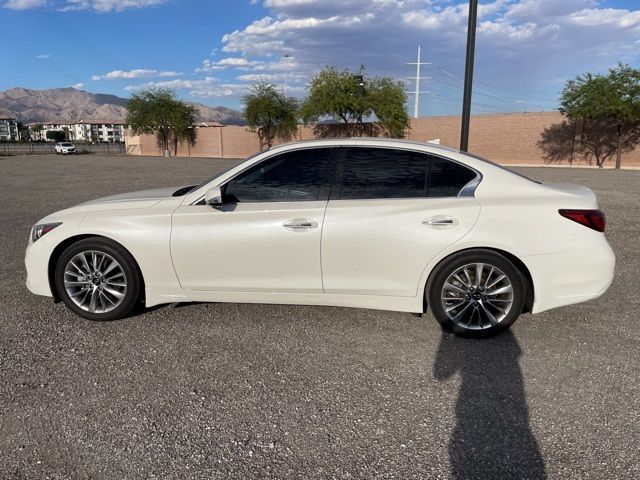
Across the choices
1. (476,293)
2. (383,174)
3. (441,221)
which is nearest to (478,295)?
(476,293)

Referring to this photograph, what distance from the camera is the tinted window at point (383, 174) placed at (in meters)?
4.05

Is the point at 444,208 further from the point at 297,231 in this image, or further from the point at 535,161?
the point at 535,161

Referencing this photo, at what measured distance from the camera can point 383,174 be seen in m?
4.11

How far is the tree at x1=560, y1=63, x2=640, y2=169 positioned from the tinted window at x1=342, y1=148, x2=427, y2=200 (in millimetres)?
34063

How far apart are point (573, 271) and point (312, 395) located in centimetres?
230

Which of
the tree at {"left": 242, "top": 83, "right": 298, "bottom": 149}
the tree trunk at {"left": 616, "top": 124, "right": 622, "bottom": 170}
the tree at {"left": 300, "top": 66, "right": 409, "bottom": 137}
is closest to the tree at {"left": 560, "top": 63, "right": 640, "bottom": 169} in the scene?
the tree trunk at {"left": 616, "top": 124, "right": 622, "bottom": 170}

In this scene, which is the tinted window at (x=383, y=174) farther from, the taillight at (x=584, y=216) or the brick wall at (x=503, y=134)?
the brick wall at (x=503, y=134)

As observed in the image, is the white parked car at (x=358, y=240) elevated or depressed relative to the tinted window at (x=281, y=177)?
depressed

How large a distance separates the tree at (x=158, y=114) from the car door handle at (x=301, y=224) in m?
58.4

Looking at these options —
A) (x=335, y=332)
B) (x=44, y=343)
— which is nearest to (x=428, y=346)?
(x=335, y=332)

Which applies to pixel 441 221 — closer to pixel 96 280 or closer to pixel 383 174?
pixel 383 174

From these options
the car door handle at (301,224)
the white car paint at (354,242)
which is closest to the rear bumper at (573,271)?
the white car paint at (354,242)

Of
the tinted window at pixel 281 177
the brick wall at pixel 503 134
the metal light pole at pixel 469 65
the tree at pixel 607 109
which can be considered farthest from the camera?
the brick wall at pixel 503 134

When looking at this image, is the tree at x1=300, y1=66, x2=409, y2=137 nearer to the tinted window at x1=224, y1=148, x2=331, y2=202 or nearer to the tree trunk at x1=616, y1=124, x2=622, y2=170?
the tree trunk at x1=616, y1=124, x2=622, y2=170
